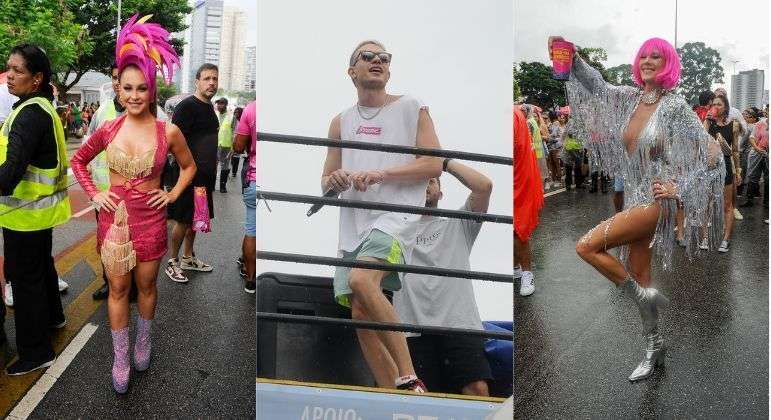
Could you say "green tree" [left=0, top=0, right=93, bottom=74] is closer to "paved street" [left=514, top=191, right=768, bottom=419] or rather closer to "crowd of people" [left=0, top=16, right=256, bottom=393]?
"crowd of people" [left=0, top=16, right=256, bottom=393]

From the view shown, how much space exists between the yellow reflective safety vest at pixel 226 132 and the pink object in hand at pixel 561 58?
68.9 inches

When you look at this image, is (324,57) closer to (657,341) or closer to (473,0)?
(473,0)

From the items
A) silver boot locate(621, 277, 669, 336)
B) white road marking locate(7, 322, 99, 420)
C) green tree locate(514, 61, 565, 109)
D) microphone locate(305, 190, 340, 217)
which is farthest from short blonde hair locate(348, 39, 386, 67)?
white road marking locate(7, 322, 99, 420)

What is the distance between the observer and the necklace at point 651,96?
2211 millimetres

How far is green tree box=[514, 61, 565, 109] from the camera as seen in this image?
2100 millimetres

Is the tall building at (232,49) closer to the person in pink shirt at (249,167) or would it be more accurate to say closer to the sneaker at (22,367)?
the person in pink shirt at (249,167)

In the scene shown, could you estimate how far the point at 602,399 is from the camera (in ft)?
7.96

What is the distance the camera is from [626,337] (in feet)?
8.14

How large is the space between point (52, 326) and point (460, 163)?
2658mm

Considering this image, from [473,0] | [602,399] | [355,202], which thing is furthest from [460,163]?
[602,399]

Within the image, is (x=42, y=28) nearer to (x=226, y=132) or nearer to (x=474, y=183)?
(x=226, y=132)

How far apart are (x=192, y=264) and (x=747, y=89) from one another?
3448 mm

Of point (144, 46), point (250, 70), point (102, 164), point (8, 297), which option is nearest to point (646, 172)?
point (250, 70)

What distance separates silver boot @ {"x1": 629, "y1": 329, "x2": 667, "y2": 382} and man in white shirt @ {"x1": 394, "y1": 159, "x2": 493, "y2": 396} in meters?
1.01
